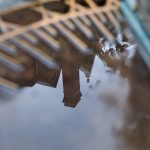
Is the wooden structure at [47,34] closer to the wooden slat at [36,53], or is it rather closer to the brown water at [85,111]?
the wooden slat at [36,53]

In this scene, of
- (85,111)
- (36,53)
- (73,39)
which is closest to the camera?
(85,111)

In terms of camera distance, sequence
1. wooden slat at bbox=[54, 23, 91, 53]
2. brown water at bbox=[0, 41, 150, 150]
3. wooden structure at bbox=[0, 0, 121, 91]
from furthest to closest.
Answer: wooden slat at bbox=[54, 23, 91, 53] → wooden structure at bbox=[0, 0, 121, 91] → brown water at bbox=[0, 41, 150, 150]

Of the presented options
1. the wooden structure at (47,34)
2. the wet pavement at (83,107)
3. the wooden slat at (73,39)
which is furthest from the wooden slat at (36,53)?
the wooden slat at (73,39)

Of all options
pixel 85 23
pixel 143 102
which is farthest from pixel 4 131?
pixel 85 23

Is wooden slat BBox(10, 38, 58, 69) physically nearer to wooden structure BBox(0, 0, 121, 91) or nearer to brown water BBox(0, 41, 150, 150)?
wooden structure BBox(0, 0, 121, 91)

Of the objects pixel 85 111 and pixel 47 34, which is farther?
pixel 47 34

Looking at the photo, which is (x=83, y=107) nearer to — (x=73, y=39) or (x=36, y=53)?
(x=36, y=53)

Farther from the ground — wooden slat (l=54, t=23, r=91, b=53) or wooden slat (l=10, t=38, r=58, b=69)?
wooden slat (l=54, t=23, r=91, b=53)

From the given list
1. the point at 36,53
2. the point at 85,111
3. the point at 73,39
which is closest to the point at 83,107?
the point at 85,111

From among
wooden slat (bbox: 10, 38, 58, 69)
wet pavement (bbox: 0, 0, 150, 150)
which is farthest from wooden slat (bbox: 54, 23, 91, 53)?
wooden slat (bbox: 10, 38, 58, 69)
